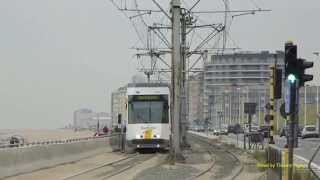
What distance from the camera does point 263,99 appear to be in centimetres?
13788

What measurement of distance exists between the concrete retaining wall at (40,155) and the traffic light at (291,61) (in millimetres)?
11900

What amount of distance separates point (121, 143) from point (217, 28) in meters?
11.0

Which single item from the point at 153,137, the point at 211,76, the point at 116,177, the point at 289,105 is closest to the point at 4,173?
the point at 116,177

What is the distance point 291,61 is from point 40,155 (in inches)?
639

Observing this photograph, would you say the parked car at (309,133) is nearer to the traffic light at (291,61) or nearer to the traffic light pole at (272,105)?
the traffic light pole at (272,105)

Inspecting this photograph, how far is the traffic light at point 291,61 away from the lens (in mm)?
16328

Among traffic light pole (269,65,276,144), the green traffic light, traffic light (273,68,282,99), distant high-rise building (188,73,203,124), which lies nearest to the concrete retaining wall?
traffic light pole (269,65,276,144)

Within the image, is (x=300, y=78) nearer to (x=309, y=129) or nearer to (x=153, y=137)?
(x=153, y=137)

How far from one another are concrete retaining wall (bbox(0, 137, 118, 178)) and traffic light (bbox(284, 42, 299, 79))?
11.9 m

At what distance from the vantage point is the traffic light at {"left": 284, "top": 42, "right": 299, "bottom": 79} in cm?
1633

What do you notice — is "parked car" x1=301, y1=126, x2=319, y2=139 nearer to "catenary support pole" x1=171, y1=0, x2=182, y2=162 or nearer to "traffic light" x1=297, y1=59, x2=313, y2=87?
"catenary support pole" x1=171, y1=0, x2=182, y2=162

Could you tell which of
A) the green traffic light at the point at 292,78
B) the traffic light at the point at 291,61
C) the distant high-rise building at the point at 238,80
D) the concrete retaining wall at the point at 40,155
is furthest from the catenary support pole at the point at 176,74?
the distant high-rise building at the point at 238,80

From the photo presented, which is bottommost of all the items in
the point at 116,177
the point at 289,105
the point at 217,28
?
the point at 116,177

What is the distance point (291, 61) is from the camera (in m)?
16.5
